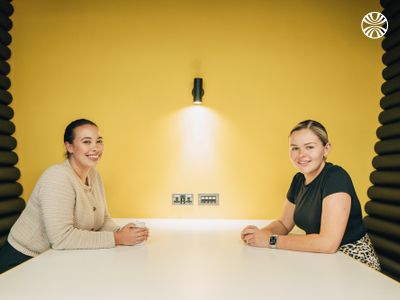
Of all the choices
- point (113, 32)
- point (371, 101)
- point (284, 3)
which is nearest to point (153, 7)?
point (113, 32)

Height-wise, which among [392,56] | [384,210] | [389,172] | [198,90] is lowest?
[384,210]

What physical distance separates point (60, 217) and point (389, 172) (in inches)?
76.8

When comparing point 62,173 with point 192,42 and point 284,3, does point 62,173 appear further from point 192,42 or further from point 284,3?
point 284,3

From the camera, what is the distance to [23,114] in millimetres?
2984

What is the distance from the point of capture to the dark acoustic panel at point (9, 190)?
2.37 meters

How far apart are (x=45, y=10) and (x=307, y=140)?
2521mm

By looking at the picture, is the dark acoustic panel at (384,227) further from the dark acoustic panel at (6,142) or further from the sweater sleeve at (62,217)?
the dark acoustic panel at (6,142)

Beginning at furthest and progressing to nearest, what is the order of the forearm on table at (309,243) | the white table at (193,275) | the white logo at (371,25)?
the white logo at (371,25) → the forearm on table at (309,243) → the white table at (193,275)

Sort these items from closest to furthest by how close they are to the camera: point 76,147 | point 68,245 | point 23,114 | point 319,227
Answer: point 68,245
point 319,227
point 76,147
point 23,114

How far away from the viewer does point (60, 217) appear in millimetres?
1675

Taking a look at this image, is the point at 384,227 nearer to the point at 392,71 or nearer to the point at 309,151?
the point at 309,151

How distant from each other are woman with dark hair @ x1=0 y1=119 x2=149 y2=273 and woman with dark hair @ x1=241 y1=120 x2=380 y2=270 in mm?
752

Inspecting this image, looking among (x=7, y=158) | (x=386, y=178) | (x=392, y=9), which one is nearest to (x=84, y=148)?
(x=7, y=158)

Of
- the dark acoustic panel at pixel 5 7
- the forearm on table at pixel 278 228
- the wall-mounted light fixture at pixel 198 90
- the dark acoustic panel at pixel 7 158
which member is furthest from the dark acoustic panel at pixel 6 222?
the forearm on table at pixel 278 228
